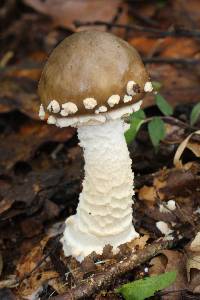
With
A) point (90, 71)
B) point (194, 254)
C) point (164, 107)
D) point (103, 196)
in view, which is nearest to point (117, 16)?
point (164, 107)

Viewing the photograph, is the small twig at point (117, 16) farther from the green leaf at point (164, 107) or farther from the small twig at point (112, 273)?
the small twig at point (112, 273)

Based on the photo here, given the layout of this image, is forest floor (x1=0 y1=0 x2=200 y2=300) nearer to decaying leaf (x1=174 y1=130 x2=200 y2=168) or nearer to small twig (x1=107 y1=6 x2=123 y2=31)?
decaying leaf (x1=174 y1=130 x2=200 y2=168)

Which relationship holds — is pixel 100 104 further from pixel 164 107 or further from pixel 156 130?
pixel 164 107

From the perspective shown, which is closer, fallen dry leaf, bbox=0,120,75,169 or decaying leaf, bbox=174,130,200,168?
decaying leaf, bbox=174,130,200,168

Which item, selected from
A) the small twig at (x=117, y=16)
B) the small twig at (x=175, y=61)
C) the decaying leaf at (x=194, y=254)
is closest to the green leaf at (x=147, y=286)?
the decaying leaf at (x=194, y=254)

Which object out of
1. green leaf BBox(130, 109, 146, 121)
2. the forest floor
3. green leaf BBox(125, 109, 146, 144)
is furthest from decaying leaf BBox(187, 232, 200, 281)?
green leaf BBox(130, 109, 146, 121)

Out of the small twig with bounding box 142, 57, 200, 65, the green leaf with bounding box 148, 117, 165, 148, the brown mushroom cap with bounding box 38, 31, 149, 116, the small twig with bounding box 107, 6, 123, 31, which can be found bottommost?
the brown mushroom cap with bounding box 38, 31, 149, 116

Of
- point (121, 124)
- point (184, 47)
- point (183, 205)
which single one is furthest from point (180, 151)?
point (184, 47)
